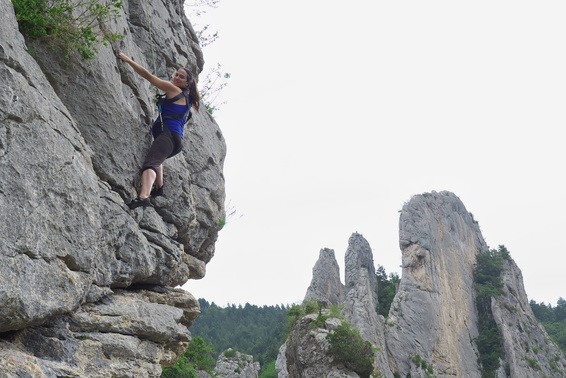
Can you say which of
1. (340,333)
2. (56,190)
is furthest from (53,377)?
(340,333)

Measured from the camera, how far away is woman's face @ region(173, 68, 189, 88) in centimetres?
846

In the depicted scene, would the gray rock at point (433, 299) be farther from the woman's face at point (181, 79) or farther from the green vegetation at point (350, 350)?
the woman's face at point (181, 79)

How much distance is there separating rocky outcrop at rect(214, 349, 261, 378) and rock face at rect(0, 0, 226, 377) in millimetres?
32491

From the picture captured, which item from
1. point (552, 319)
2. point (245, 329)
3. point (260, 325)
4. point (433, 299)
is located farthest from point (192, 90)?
point (260, 325)

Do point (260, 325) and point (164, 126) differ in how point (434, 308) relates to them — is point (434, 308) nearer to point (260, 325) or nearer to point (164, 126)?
point (164, 126)

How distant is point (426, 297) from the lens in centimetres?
4322

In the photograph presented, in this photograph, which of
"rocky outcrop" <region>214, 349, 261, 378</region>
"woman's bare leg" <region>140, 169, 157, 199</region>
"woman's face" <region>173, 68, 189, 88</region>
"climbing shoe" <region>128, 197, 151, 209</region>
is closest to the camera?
"climbing shoe" <region>128, 197, 151, 209</region>

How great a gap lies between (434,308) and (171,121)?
129ft

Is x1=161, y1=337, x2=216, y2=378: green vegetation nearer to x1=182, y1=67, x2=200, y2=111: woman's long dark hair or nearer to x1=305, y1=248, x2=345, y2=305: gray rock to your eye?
x1=182, y1=67, x2=200, y2=111: woman's long dark hair

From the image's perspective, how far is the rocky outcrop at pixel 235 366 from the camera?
40219mm

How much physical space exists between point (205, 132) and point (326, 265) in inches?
1699

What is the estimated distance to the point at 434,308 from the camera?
43.4m

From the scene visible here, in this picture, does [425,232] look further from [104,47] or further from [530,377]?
[104,47]

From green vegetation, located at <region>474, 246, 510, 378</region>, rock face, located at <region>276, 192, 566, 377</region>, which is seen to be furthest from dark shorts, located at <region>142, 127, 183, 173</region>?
green vegetation, located at <region>474, 246, 510, 378</region>
